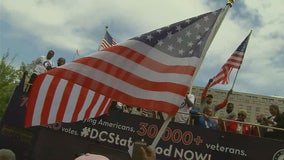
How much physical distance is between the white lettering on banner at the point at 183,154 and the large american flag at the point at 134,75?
3.40 m

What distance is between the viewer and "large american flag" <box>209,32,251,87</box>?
458 inches

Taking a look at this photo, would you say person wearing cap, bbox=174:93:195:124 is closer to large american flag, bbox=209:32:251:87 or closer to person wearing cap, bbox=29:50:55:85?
large american flag, bbox=209:32:251:87

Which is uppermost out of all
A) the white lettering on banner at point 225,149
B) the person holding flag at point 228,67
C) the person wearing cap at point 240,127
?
the person holding flag at point 228,67

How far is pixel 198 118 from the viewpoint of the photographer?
9695mm

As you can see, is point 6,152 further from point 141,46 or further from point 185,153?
point 185,153

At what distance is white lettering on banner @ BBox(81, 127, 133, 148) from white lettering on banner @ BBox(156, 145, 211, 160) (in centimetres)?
78

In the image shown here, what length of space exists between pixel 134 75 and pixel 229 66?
270 inches

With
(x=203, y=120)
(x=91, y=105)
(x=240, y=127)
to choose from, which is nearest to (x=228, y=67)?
(x=240, y=127)

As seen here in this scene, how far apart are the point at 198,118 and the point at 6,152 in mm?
5684

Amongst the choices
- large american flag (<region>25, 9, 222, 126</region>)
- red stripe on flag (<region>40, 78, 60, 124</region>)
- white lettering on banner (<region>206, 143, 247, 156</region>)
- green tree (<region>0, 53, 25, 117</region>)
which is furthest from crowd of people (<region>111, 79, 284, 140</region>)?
green tree (<region>0, 53, 25, 117</region>)

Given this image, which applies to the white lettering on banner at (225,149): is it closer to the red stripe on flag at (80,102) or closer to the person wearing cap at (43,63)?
the red stripe on flag at (80,102)

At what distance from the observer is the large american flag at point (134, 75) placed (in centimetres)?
527

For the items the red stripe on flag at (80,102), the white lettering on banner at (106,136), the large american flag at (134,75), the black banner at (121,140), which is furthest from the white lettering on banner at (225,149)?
the red stripe on flag at (80,102)

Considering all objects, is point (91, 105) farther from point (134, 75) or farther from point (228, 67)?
point (228, 67)
